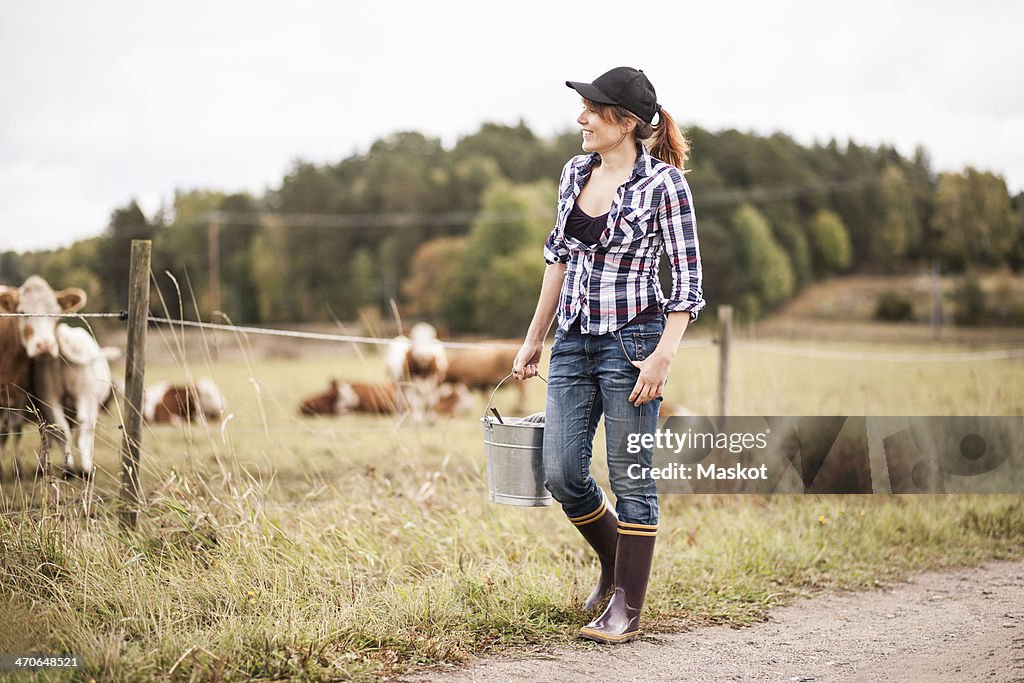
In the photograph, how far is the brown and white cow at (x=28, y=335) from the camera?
5492 millimetres

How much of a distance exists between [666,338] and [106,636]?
6.61 feet

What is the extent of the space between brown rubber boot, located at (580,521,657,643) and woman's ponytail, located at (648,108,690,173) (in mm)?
1295

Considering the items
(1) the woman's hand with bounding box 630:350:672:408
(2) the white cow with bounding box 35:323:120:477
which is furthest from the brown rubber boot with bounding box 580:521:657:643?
(2) the white cow with bounding box 35:323:120:477

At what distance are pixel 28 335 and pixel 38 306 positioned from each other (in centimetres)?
52

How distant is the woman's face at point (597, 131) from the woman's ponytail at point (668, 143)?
0.53 ft

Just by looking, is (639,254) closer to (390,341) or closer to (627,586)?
(627,586)

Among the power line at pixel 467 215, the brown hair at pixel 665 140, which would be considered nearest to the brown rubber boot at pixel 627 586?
the brown hair at pixel 665 140

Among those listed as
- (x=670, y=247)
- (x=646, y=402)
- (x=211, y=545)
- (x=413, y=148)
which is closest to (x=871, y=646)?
(x=646, y=402)

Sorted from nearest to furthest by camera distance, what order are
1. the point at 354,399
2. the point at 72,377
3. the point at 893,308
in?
the point at 72,377 → the point at 354,399 → the point at 893,308

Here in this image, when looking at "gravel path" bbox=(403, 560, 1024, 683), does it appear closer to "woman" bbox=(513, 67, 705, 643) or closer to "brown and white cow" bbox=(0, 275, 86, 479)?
"woman" bbox=(513, 67, 705, 643)

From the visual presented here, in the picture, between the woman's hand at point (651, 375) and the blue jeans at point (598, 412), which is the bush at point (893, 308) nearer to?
the blue jeans at point (598, 412)

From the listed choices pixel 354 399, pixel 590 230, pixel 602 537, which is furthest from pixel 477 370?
pixel 590 230

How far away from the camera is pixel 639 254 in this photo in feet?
10.2

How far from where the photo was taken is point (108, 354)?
24.1 feet
